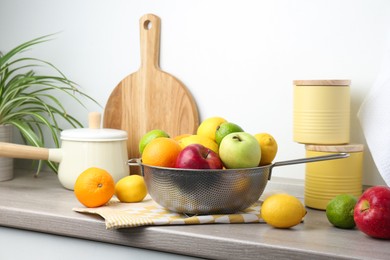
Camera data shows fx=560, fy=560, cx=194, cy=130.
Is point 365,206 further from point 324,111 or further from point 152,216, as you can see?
point 152,216

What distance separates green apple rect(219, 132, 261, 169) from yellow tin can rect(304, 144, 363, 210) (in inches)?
7.9

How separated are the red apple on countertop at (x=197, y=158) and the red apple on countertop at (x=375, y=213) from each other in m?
0.27

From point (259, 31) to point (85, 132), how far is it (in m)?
0.50

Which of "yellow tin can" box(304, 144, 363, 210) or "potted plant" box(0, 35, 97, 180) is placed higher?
"potted plant" box(0, 35, 97, 180)

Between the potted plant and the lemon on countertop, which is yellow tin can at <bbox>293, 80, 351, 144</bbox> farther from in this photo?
the potted plant

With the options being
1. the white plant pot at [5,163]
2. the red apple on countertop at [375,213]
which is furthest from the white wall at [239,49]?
the red apple on countertop at [375,213]

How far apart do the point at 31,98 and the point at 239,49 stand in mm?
584

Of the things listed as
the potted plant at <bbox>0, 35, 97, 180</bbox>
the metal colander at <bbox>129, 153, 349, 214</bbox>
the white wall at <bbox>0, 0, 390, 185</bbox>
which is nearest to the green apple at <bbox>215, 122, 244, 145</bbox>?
the metal colander at <bbox>129, 153, 349, 214</bbox>

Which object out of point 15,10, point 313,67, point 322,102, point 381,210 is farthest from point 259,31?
point 15,10

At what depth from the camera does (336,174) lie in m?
1.21

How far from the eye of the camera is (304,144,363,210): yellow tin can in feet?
3.95

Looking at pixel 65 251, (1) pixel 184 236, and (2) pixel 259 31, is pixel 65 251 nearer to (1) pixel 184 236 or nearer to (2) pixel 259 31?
(1) pixel 184 236

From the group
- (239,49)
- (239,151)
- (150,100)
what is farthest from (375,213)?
(150,100)

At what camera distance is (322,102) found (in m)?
1.21
